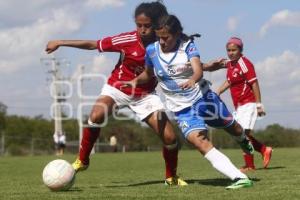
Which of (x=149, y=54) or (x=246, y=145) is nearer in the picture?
(x=149, y=54)

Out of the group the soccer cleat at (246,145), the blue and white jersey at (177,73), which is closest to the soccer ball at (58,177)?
the blue and white jersey at (177,73)

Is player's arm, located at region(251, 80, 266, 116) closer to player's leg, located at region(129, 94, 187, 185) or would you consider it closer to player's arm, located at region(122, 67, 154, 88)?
player's leg, located at region(129, 94, 187, 185)

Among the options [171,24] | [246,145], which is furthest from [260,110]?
[171,24]

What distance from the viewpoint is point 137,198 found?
664 cm

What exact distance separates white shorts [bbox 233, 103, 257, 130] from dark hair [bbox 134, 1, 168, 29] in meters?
4.07

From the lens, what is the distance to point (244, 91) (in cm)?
1197

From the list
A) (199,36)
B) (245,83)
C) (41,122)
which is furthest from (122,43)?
(41,122)

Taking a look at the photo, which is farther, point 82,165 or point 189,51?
point 82,165

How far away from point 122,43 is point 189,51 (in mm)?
1200

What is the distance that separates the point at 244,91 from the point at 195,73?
483 cm

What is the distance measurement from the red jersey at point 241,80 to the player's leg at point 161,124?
314cm

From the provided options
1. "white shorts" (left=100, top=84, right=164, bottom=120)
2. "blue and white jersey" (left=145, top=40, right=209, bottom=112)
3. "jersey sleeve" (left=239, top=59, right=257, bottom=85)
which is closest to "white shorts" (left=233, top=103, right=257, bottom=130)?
"jersey sleeve" (left=239, top=59, right=257, bottom=85)

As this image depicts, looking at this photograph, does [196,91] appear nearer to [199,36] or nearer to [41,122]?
[199,36]

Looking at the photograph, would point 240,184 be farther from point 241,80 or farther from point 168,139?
point 241,80
